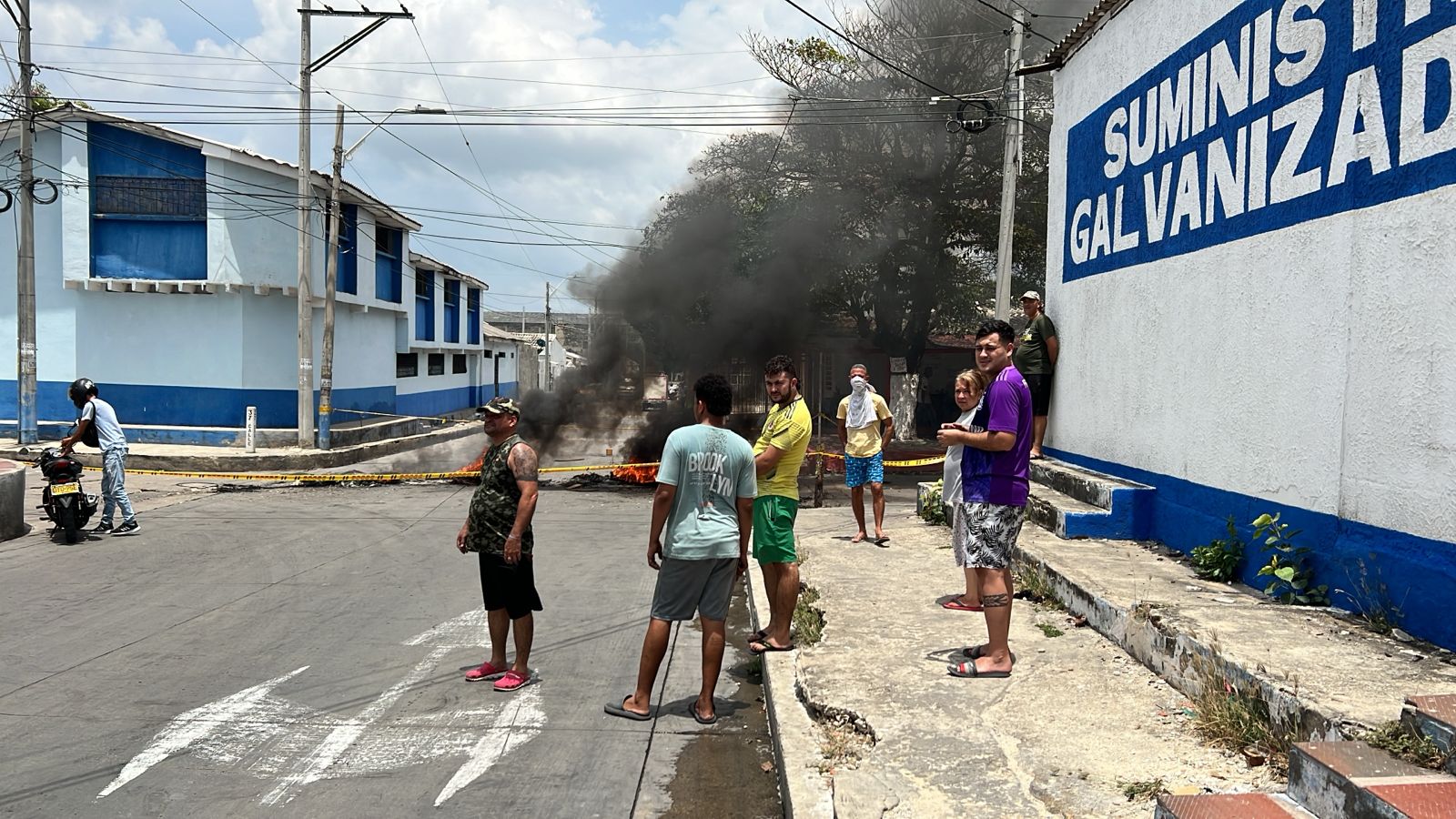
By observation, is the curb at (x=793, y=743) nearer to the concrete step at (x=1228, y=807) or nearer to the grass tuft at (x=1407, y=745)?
the concrete step at (x=1228, y=807)

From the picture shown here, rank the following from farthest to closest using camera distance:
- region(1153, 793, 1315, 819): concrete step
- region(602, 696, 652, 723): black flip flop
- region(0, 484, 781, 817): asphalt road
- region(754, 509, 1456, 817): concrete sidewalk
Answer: region(602, 696, 652, 723): black flip flop < region(0, 484, 781, 817): asphalt road < region(754, 509, 1456, 817): concrete sidewalk < region(1153, 793, 1315, 819): concrete step

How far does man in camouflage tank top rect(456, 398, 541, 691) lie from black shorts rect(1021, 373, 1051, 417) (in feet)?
17.1

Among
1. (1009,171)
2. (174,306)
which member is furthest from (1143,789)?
(174,306)

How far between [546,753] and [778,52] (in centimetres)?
1927

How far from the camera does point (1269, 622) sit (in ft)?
14.4

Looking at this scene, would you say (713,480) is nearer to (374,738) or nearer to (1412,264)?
(374,738)

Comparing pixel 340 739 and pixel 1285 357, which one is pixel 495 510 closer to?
pixel 340 739

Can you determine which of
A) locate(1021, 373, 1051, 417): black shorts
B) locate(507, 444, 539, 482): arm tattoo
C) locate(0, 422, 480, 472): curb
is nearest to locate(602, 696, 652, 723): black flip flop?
locate(507, 444, 539, 482): arm tattoo

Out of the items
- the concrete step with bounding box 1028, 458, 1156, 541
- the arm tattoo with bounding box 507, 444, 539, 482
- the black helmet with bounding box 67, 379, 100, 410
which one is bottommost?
the concrete step with bounding box 1028, 458, 1156, 541

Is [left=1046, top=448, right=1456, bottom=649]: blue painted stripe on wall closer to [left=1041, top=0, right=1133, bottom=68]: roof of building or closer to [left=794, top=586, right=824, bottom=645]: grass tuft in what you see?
[left=794, top=586, right=824, bottom=645]: grass tuft

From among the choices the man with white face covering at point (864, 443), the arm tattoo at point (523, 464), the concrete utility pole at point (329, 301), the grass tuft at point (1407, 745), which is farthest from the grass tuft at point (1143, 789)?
the concrete utility pole at point (329, 301)

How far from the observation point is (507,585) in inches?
196

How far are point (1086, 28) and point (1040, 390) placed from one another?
10.2 feet

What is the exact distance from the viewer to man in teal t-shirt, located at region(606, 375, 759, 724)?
4.40 meters
